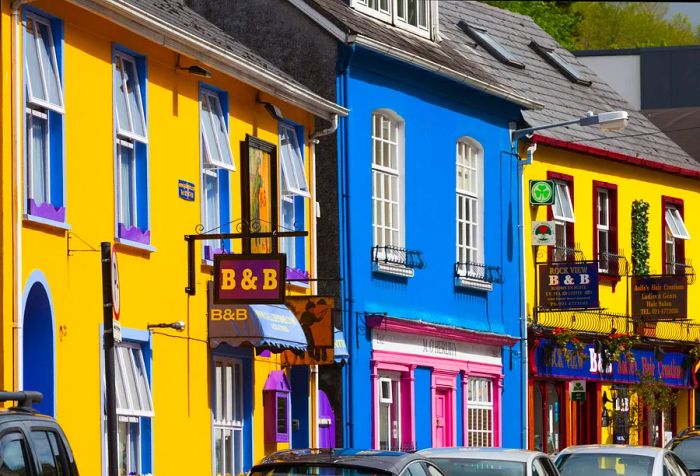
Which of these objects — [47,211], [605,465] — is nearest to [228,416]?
[605,465]

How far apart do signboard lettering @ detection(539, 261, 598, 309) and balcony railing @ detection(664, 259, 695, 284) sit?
17.8 feet

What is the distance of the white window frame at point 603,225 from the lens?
124 feet

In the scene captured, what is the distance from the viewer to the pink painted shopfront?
97.4 feet

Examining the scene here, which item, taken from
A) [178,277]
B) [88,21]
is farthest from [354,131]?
[88,21]

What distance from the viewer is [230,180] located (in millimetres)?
24250

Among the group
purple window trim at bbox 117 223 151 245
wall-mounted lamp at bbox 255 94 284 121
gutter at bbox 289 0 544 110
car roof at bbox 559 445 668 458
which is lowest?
car roof at bbox 559 445 668 458

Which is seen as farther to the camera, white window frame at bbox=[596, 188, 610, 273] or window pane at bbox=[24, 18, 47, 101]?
white window frame at bbox=[596, 188, 610, 273]

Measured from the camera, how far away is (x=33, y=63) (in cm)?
1908

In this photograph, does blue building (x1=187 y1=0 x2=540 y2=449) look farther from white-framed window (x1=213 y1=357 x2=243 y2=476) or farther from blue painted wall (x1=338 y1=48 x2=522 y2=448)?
white-framed window (x1=213 y1=357 x2=243 y2=476)

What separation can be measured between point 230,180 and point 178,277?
214 centimetres

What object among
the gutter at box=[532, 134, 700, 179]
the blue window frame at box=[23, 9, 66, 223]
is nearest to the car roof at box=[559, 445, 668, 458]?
the blue window frame at box=[23, 9, 66, 223]

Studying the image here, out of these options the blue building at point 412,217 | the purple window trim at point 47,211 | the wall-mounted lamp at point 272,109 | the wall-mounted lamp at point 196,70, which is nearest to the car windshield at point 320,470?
the purple window trim at point 47,211

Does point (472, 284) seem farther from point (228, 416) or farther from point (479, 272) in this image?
point (228, 416)

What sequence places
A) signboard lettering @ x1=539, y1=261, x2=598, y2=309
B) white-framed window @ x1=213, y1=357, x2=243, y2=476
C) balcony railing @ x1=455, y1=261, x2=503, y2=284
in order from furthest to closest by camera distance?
signboard lettering @ x1=539, y1=261, x2=598, y2=309 < balcony railing @ x1=455, y1=261, x2=503, y2=284 < white-framed window @ x1=213, y1=357, x2=243, y2=476
